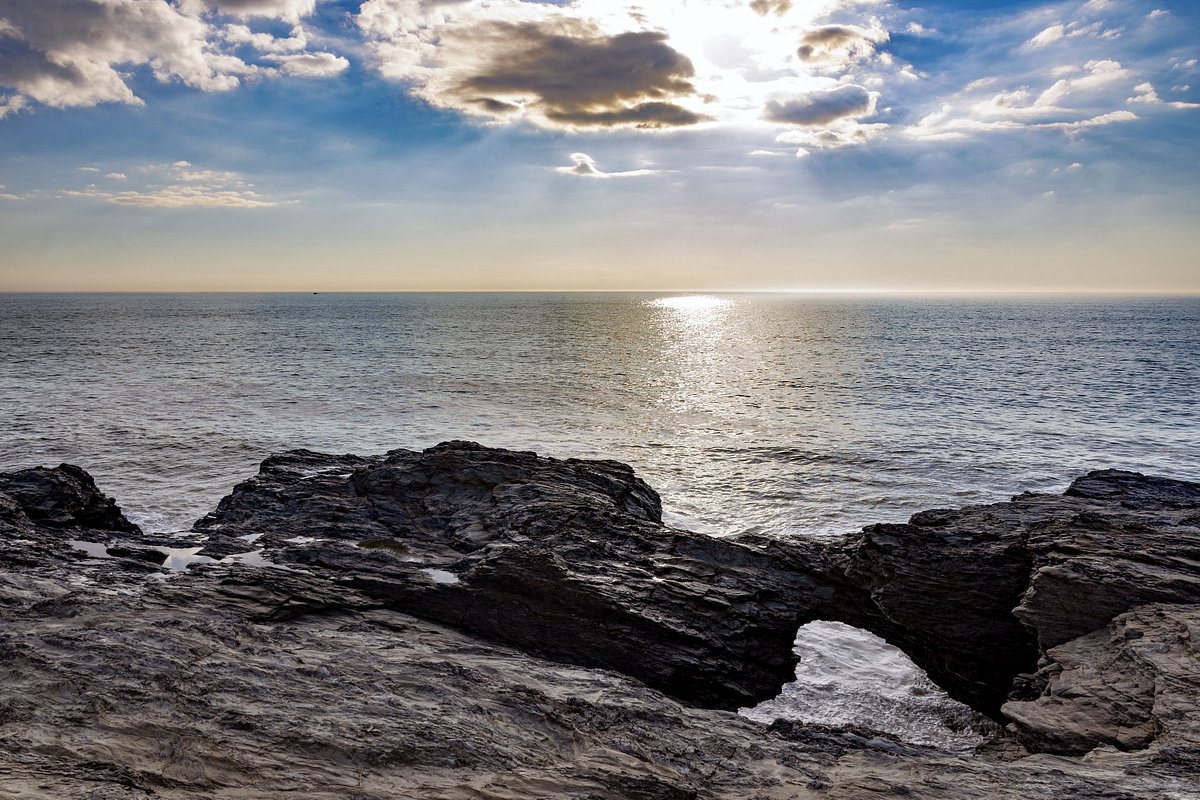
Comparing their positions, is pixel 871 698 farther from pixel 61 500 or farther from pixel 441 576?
pixel 61 500

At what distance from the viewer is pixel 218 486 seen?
1235 inches

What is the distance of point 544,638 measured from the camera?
14.8m

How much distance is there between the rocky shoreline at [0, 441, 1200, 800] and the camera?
8656 mm

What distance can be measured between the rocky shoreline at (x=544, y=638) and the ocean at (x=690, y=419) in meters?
3.11

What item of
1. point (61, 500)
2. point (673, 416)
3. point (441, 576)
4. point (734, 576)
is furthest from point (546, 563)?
point (673, 416)

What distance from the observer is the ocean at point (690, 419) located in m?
30.8

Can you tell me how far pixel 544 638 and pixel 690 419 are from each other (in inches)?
1425

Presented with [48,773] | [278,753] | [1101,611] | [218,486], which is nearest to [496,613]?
[278,753]

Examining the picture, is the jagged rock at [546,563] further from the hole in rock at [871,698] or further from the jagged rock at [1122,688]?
the jagged rock at [1122,688]

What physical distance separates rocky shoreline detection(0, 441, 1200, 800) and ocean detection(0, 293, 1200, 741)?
311 centimetres

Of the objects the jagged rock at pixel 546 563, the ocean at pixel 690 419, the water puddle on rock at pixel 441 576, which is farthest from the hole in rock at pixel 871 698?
the water puddle on rock at pixel 441 576

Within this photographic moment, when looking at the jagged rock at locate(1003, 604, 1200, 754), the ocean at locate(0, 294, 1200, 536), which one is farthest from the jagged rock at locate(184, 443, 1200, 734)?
the ocean at locate(0, 294, 1200, 536)

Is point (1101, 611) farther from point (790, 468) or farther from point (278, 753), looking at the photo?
point (790, 468)

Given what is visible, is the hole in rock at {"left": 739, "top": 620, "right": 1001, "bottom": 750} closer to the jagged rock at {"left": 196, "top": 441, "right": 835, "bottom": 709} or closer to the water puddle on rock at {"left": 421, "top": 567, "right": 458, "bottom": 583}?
the jagged rock at {"left": 196, "top": 441, "right": 835, "bottom": 709}
